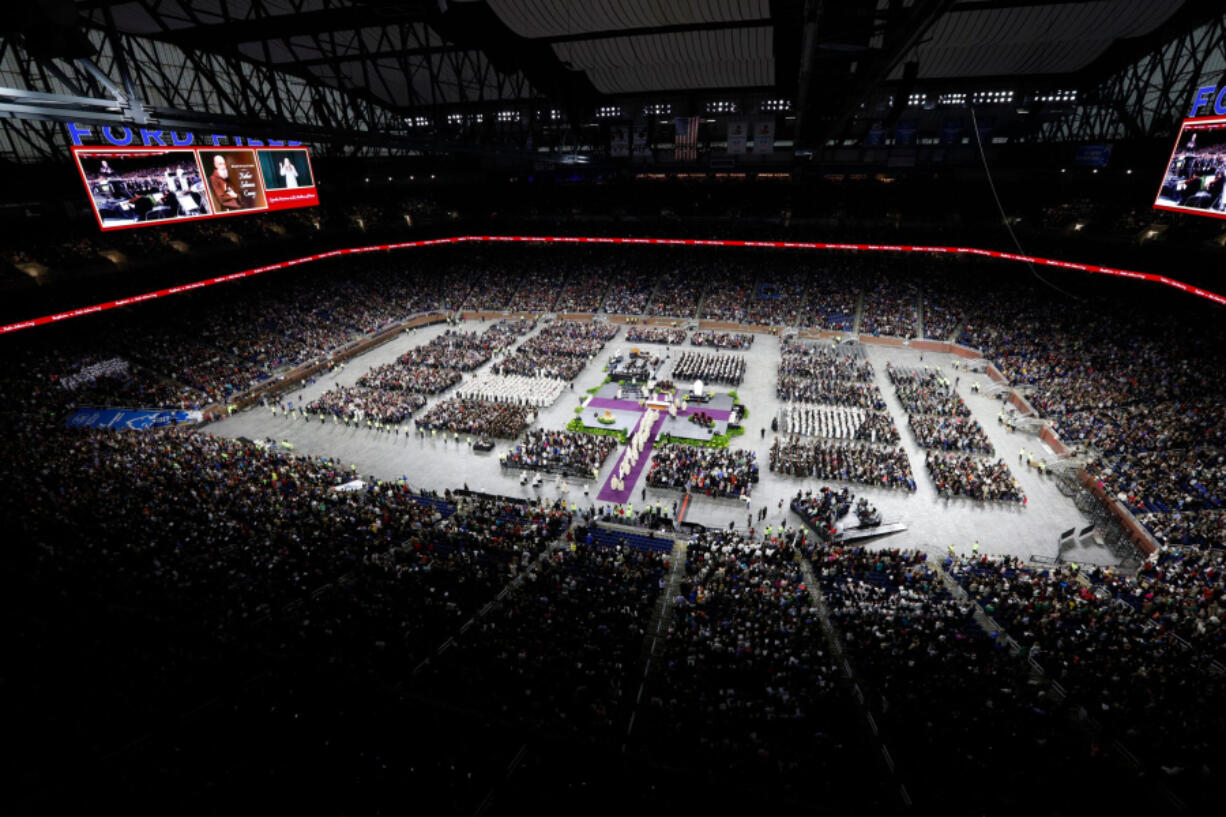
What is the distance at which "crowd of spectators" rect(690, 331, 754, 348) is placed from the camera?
4203 cm

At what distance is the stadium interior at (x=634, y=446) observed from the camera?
9.35 metres

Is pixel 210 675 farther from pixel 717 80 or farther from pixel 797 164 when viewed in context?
pixel 797 164

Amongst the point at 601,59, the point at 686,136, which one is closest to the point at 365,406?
the point at 601,59

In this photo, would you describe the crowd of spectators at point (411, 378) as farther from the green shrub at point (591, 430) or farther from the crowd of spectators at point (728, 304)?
the crowd of spectators at point (728, 304)

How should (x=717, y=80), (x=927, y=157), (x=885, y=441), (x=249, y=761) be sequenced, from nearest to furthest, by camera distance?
1. (x=249, y=761)
2. (x=885, y=441)
3. (x=717, y=80)
4. (x=927, y=157)

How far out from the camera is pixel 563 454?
2700cm

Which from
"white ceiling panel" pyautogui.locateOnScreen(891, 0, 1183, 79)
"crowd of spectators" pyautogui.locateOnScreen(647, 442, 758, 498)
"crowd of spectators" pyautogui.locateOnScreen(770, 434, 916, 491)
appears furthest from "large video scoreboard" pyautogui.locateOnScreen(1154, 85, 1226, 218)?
"crowd of spectators" pyautogui.locateOnScreen(647, 442, 758, 498)

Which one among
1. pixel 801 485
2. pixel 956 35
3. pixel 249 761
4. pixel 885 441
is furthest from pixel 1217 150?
pixel 249 761

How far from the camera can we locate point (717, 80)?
38406 millimetres

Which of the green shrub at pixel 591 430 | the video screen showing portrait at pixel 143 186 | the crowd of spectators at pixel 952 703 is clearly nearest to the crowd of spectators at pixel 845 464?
the green shrub at pixel 591 430

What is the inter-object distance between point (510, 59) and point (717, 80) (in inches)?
660

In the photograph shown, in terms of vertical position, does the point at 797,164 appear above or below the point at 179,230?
above

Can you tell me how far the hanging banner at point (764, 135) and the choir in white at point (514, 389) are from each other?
19.1m

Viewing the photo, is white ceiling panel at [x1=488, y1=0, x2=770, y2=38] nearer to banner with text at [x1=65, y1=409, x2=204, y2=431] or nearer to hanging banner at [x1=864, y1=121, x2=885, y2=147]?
hanging banner at [x1=864, y1=121, x2=885, y2=147]
